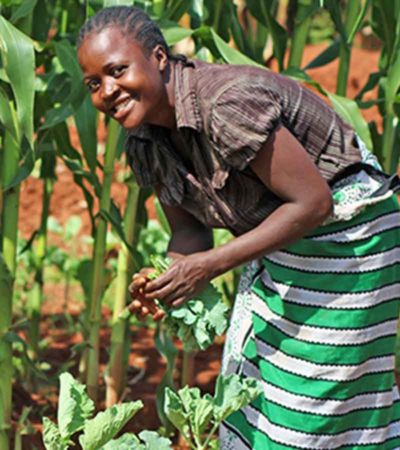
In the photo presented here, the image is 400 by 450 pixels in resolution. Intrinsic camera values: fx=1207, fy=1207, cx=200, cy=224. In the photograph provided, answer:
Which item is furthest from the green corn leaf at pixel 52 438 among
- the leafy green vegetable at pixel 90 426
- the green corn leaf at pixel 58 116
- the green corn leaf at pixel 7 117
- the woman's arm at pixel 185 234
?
the green corn leaf at pixel 58 116

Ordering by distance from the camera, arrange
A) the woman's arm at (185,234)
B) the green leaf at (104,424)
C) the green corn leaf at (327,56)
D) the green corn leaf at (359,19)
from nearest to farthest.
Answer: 1. the green leaf at (104,424)
2. the woman's arm at (185,234)
3. the green corn leaf at (359,19)
4. the green corn leaf at (327,56)

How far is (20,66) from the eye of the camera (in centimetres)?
295

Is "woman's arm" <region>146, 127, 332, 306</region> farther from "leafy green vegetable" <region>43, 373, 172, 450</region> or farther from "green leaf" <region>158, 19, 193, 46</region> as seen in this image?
"green leaf" <region>158, 19, 193, 46</region>

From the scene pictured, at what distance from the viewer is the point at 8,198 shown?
3.34m

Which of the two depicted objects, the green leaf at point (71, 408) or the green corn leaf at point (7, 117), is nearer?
the green leaf at point (71, 408)

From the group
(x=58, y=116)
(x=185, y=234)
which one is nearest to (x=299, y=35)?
(x=58, y=116)

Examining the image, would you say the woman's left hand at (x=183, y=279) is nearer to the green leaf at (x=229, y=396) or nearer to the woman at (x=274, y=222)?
the woman at (x=274, y=222)

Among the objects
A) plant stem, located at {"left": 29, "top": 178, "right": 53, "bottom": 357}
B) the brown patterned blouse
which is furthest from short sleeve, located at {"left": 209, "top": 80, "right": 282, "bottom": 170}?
plant stem, located at {"left": 29, "top": 178, "right": 53, "bottom": 357}

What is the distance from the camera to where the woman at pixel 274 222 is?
236 centimetres

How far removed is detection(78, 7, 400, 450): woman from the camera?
236 cm

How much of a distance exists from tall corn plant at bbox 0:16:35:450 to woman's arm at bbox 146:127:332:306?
63 cm

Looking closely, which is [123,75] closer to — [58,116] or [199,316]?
[199,316]

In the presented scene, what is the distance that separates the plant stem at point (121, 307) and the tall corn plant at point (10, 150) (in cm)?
38

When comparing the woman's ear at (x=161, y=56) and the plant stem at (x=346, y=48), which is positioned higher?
the woman's ear at (x=161, y=56)
